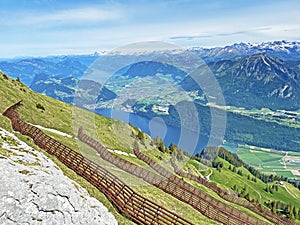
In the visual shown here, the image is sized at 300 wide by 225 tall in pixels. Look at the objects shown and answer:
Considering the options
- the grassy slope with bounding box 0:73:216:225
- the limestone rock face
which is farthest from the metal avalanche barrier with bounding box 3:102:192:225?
the limestone rock face

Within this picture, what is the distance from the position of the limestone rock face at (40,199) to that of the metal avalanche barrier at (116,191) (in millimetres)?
3005

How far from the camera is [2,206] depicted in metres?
21.9

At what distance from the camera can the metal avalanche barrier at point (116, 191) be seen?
29128 mm

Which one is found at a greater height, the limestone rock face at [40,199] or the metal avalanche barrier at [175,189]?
the limestone rock face at [40,199]

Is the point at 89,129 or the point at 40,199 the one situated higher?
the point at 40,199

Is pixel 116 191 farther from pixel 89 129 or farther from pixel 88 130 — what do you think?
pixel 89 129

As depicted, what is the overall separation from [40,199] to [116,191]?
13962 millimetres

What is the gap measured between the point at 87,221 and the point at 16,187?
6.30 m

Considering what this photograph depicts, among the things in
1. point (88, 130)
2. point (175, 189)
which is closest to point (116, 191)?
point (175, 189)

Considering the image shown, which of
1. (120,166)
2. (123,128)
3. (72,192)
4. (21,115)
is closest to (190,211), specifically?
(120,166)

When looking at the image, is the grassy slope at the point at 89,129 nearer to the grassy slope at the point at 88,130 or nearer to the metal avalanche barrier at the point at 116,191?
the grassy slope at the point at 88,130

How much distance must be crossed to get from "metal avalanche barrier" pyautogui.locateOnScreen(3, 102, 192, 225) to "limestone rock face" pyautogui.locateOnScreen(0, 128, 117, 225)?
3005 mm

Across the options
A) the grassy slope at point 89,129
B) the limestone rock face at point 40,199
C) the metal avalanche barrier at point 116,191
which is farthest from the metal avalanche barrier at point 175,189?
the limestone rock face at point 40,199

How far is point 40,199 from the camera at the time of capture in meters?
23.6
